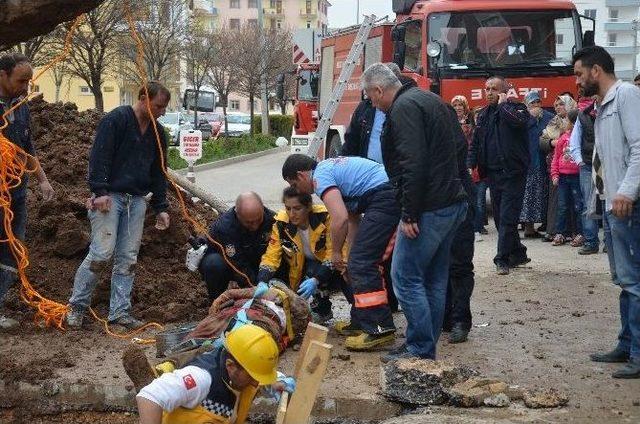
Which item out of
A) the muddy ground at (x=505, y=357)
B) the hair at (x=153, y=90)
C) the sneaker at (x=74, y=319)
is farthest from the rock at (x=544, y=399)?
the sneaker at (x=74, y=319)

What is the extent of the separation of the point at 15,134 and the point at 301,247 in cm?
231

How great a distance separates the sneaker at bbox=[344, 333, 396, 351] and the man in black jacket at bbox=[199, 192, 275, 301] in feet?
3.64

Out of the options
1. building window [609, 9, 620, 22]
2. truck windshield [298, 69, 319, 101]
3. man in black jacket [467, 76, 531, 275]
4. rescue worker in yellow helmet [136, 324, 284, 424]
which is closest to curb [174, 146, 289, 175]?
truck windshield [298, 69, 319, 101]

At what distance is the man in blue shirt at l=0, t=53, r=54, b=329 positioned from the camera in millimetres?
7258

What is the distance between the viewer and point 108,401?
6.30 meters

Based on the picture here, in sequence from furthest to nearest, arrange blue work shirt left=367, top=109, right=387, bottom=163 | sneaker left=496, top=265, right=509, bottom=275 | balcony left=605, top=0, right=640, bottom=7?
balcony left=605, top=0, right=640, bottom=7
sneaker left=496, top=265, right=509, bottom=275
blue work shirt left=367, top=109, right=387, bottom=163

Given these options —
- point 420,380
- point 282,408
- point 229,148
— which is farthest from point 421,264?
point 229,148

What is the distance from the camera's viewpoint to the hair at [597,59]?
6.63m

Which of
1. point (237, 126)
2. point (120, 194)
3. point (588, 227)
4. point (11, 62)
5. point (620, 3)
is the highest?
point (620, 3)

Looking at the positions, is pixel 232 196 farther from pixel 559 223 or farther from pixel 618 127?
pixel 618 127

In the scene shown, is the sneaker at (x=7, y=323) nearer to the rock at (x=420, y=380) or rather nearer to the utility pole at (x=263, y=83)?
the rock at (x=420, y=380)

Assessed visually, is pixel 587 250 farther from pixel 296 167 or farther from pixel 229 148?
pixel 229 148

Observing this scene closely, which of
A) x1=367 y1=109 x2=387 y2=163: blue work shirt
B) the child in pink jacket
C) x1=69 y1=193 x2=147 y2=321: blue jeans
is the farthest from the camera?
the child in pink jacket

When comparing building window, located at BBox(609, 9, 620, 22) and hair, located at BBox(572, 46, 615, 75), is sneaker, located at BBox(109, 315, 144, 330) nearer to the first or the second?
hair, located at BBox(572, 46, 615, 75)
